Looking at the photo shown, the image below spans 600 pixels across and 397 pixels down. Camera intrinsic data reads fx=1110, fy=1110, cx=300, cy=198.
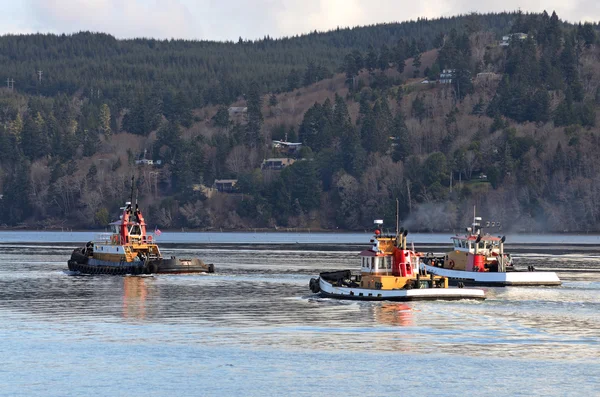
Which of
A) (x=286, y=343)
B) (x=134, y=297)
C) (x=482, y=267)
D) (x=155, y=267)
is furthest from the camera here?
(x=155, y=267)

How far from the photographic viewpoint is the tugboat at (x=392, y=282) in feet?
277

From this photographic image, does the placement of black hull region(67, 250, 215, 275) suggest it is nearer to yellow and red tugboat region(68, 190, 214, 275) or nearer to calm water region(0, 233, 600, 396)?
yellow and red tugboat region(68, 190, 214, 275)

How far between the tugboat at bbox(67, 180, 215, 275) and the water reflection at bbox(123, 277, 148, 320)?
3298 millimetres

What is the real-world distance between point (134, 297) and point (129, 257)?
27888 millimetres

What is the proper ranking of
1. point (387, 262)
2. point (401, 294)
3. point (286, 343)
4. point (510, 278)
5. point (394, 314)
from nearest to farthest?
point (286, 343), point (394, 314), point (401, 294), point (387, 262), point (510, 278)

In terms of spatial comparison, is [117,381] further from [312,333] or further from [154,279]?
[154,279]

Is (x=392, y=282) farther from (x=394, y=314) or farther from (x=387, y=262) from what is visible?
(x=394, y=314)

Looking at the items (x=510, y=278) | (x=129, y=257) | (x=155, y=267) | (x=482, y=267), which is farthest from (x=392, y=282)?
(x=129, y=257)

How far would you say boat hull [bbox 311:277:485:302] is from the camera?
276 ft

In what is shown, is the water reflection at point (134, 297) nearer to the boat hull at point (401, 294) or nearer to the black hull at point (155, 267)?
the black hull at point (155, 267)

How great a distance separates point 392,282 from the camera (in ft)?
280

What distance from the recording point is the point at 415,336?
221ft

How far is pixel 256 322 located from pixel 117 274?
4870 cm

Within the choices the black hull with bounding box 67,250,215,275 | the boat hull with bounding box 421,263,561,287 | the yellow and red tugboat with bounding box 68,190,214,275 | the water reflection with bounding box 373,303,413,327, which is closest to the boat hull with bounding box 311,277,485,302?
the water reflection with bounding box 373,303,413,327
